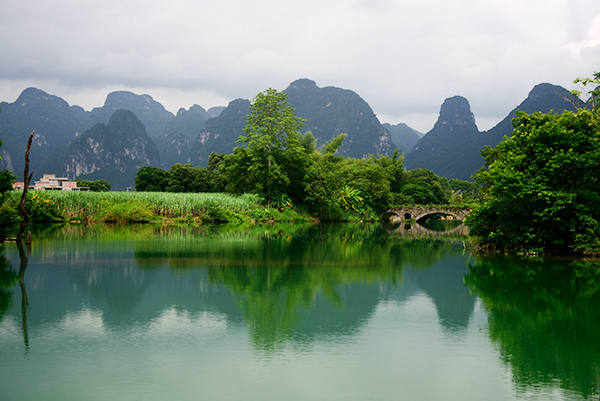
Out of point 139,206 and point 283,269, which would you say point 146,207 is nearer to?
point 139,206

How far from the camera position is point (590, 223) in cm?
1656

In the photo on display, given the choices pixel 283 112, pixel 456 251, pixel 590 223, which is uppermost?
pixel 283 112

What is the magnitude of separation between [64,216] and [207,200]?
10.1 meters

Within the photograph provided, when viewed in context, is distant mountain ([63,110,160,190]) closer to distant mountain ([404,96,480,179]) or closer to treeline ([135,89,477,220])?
distant mountain ([404,96,480,179])

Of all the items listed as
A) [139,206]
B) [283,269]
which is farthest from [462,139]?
[283,269]

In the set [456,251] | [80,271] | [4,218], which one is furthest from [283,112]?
[80,271]

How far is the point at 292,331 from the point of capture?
7418 mm

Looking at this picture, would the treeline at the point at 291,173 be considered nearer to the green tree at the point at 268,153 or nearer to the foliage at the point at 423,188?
the green tree at the point at 268,153

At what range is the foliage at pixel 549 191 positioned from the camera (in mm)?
16703

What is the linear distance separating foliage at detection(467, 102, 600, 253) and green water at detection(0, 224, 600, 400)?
317cm

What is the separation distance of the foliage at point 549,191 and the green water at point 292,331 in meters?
3.17

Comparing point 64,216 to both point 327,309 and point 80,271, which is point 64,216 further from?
point 327,309

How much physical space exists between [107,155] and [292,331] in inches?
7831

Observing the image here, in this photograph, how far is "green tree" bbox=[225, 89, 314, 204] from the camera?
4416 centimetres
